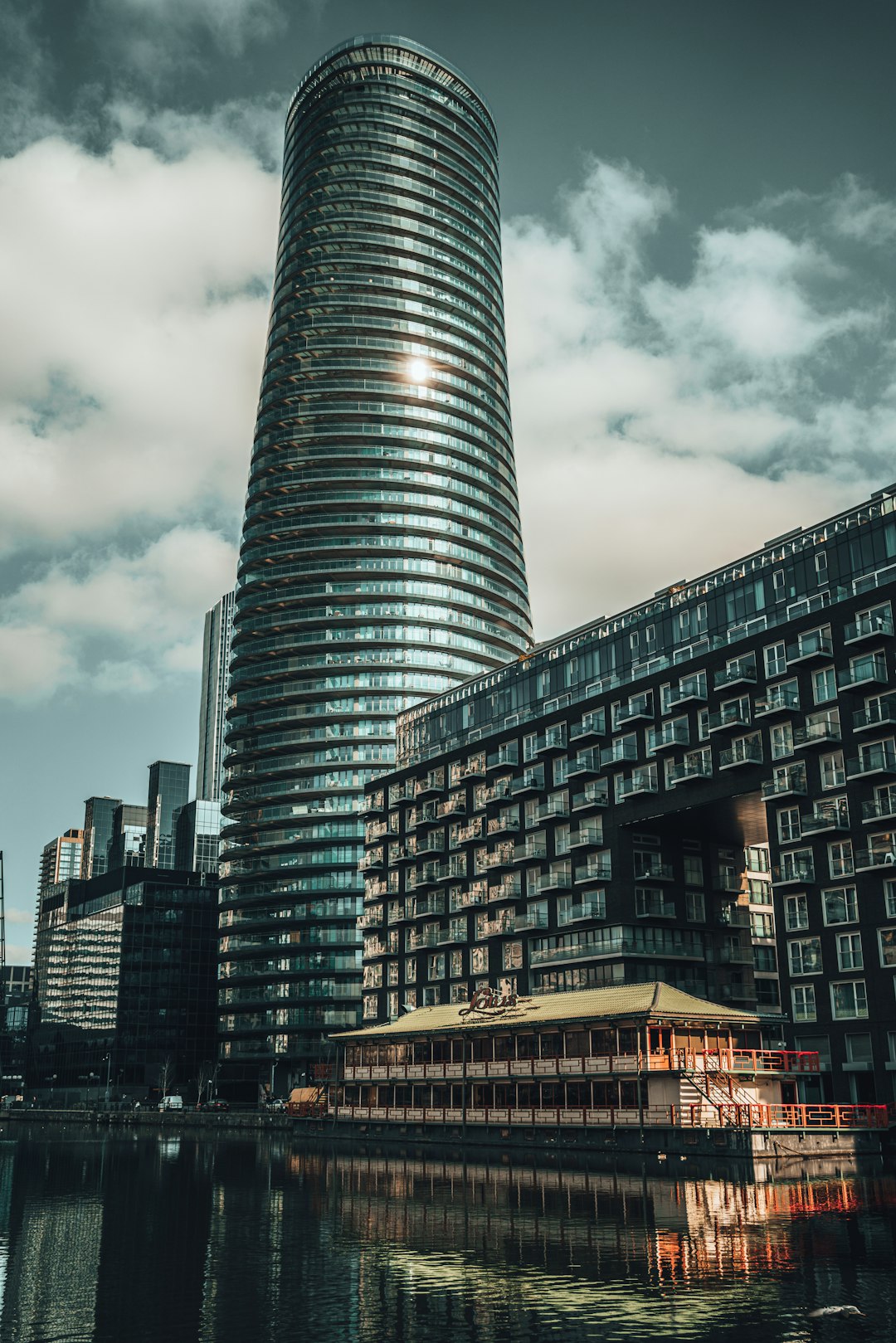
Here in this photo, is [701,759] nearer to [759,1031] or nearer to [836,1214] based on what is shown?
[759,1031]

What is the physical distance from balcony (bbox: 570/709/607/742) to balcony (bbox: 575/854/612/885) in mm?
10848

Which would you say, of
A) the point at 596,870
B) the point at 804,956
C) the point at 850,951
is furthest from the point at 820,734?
the point at 596,870

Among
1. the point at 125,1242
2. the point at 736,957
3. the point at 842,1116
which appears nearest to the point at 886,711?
the point at 842,1116

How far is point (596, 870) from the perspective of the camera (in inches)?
4333

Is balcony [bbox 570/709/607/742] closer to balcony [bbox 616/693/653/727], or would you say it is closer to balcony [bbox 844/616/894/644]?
balcony [bbox 616/693/653/727]

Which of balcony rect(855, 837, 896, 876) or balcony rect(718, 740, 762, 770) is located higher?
balcony rect(718, 740, 762, 770)

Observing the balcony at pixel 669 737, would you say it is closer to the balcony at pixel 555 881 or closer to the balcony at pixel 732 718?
the balcony at pixel 732 718

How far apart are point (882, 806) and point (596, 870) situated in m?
31.2

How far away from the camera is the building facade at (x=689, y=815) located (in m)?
86.7

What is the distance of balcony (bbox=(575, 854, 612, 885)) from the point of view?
109625 millimetres

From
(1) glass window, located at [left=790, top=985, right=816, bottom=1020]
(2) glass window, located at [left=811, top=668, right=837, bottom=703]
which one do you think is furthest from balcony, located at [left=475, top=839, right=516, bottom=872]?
(2) glass window, located at [left=811, top=668, right=837, bottom=703]

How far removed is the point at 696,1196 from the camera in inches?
2021

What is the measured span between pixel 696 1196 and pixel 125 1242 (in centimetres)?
2267

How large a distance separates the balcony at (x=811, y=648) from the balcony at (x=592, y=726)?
2361 cm
